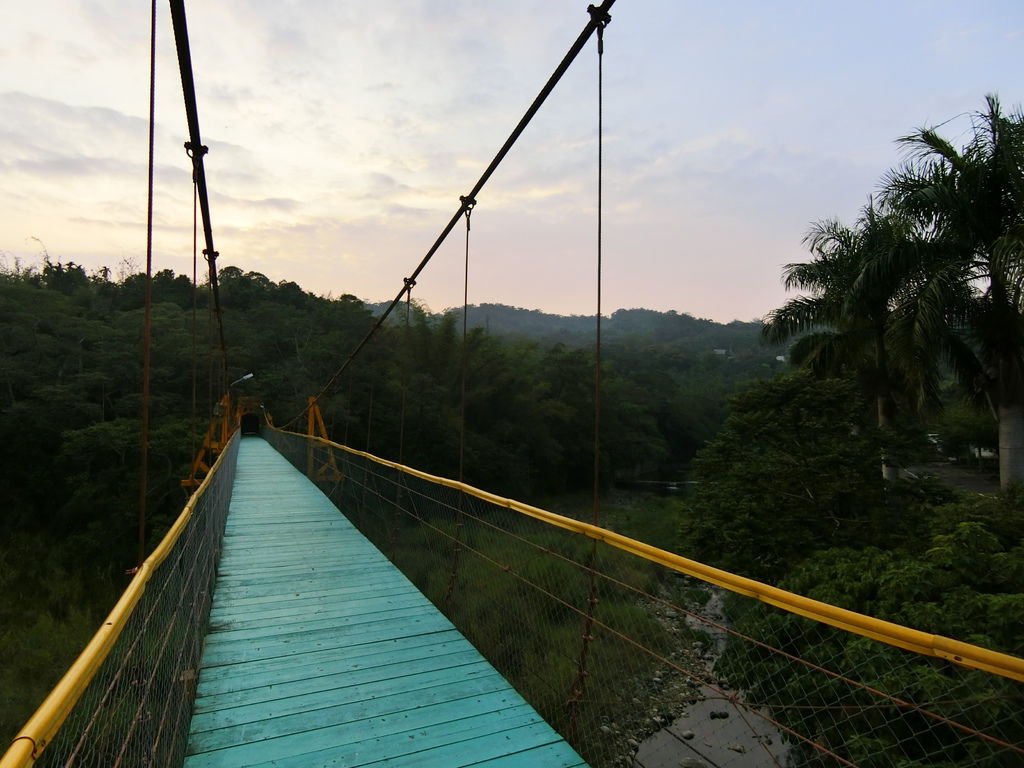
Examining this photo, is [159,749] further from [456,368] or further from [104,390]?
[456,368]

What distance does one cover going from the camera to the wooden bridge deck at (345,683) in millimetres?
1776

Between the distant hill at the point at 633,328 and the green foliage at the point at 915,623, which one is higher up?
the distant hill at the point at 633,328

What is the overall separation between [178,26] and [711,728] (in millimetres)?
8763

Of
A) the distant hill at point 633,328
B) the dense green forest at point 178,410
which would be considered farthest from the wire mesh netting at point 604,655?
the distant hill at point 633,328

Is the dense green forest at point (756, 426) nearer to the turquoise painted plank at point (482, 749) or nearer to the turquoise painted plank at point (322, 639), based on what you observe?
the turquoise painted plank at point (482, 749)

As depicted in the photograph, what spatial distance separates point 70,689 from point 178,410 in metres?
19.6

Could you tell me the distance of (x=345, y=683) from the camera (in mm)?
2211

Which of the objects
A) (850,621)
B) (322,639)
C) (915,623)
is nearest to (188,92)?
(322,639)

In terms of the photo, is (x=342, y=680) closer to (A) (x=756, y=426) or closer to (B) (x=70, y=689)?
(B) (x=70, y=689)

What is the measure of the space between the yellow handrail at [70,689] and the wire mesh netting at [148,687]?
3 cm

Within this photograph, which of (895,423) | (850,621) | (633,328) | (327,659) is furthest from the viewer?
(633,328)

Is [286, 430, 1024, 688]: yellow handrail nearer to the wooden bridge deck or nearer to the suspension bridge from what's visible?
the suspension bridge

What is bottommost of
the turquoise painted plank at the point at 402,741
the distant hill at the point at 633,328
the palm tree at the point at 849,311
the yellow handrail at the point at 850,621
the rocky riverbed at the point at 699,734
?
the rocky riverbed at the point at 699,734

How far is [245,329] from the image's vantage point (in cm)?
2491
